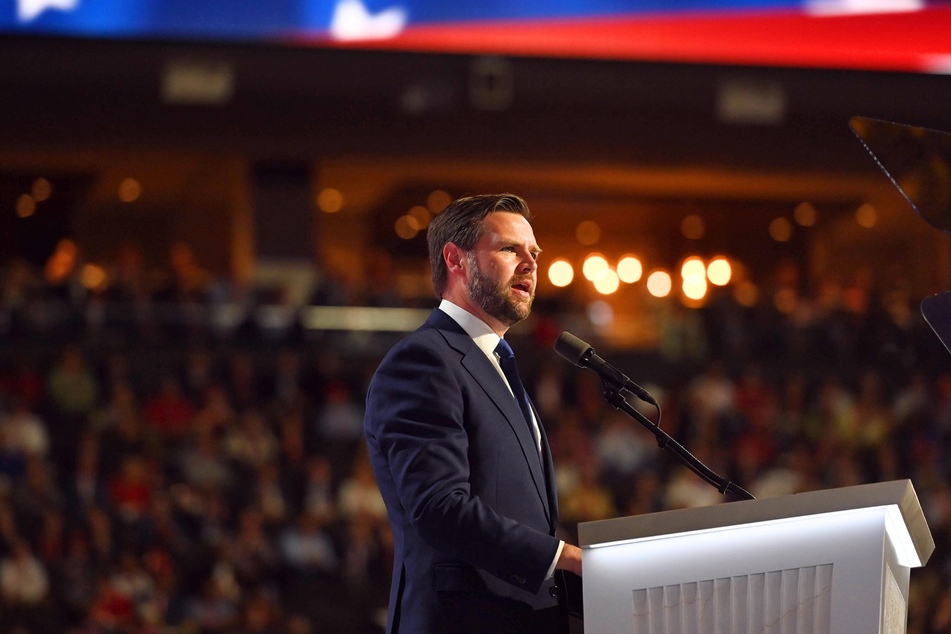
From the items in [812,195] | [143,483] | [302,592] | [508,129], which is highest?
[508,129]

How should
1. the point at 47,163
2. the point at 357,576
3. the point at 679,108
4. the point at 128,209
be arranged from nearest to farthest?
1. the point at 357,576
2. the point at 679,108
3. the point at 47,163
4. the point at 128,209

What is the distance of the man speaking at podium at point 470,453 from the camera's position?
185cm

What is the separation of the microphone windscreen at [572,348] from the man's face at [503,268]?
8cm

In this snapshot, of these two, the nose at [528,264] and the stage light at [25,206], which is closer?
the nose at [528,264]

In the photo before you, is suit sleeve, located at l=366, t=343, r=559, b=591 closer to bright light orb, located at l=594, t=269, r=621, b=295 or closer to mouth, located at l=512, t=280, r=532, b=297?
mouth, located at l=512, t=280, r=532, b=297

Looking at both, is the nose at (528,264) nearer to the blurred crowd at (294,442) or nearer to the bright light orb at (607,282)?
the blurred crowd at (294,442)

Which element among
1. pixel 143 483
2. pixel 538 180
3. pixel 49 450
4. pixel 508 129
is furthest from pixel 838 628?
pixel 538 180

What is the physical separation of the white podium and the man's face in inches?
18.5

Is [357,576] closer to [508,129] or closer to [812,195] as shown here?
[508,129]

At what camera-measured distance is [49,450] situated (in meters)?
8.29

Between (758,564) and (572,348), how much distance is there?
0.51 m

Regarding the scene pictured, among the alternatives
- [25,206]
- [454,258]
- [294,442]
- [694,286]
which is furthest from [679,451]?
[694,286]

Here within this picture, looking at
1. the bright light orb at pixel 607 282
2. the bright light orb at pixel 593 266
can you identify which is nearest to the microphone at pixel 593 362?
the bright light orb at pixel 607 282

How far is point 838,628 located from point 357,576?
6290 mm
